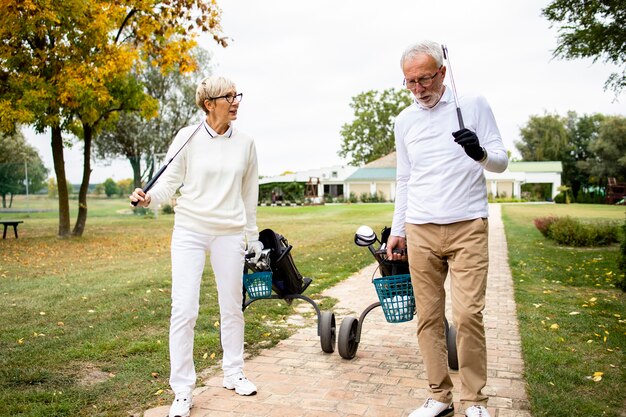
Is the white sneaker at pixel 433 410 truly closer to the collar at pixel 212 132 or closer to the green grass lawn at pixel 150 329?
the green grass lawn at pixel 150 329

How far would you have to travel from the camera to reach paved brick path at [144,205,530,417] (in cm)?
365

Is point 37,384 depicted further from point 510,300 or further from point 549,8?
point 549,8

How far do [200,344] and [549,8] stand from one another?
1016 cm

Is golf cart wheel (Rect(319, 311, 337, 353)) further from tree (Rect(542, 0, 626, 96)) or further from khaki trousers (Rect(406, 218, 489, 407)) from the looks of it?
tree (Rect(542, 0, 626, 96))

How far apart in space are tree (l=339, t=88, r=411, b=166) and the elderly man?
6475cm

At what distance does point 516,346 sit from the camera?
5172 millimetres

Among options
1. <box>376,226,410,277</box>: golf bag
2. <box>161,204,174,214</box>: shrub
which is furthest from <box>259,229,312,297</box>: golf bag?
<box>161,204,174,214</box>: shrub

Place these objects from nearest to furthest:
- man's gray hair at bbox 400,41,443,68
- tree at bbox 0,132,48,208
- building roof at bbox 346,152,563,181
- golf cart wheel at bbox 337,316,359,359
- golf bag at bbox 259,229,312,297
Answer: man's gray hair at bbox 400,41,443,68
golf bag at bbox 259,229,312,297
golf cart wheel at bbox 337,316,359,359
tree at bbox 0,132,48,208
building roof at bbox 346,152,563,181

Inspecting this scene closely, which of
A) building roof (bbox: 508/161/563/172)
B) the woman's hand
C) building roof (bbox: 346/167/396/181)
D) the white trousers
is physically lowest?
the white trousers

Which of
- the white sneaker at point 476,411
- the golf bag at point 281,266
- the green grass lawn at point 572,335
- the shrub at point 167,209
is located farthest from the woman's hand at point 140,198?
the shrub at point 167,209

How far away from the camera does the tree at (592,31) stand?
10.8 m

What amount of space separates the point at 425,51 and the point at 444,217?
3.04ft

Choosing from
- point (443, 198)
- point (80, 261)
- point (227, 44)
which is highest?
point (227, 44)

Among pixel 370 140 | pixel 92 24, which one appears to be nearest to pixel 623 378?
pixel 92 24
